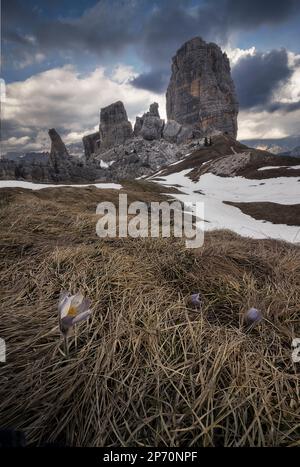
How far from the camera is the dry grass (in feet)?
3.23

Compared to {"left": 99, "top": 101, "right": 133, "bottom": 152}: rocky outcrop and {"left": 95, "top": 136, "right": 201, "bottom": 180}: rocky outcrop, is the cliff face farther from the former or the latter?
{"left": 95, "top": 136, "right": 201, "bottom": 180}: rocky outcrop

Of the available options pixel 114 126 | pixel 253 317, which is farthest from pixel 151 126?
pixel 253 317

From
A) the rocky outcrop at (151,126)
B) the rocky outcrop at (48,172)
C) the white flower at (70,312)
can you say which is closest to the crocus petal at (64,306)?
the white flower at (70,312)

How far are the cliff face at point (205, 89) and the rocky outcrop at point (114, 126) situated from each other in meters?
27.3

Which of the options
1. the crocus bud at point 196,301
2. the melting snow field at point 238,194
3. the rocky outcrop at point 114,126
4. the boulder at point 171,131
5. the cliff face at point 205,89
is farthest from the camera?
the rocky outcrop at point 114,126

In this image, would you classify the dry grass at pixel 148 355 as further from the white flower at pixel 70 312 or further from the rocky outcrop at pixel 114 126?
the rocky outcrop at pixel 114 126

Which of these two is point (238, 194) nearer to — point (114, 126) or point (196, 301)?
point (196, 301)

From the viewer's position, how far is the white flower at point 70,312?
118 cm

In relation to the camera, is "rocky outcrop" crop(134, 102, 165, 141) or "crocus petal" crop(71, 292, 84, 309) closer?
"crocus petal" crop(71, 292, 84, 309)

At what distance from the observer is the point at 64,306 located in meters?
1.23

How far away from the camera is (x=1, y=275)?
2.03m

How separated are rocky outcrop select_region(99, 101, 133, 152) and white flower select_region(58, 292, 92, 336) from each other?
129264 mm

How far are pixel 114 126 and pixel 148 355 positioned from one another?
5365 inches

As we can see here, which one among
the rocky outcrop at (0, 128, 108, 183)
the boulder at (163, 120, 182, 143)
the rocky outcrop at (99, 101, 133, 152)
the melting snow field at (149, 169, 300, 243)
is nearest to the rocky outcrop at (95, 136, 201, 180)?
the boulder at (163, 120, 182, 143)
